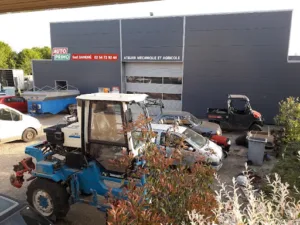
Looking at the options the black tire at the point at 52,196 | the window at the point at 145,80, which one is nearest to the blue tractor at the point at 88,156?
the black tire at the point at 52,196

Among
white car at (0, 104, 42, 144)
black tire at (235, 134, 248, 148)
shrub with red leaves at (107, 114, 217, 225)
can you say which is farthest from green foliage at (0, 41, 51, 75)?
shrub with red leaves at (107, 114, 217, 225)

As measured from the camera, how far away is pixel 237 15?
13109 mm

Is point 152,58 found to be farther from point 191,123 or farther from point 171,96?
point 191,123

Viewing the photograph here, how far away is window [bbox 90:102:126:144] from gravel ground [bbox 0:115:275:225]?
1.73 m

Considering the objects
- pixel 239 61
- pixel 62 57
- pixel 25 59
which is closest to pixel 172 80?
pixel 239 61

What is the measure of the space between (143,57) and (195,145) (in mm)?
9978

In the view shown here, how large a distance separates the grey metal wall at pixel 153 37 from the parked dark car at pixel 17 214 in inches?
508

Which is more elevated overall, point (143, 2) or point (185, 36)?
point (185, 36)

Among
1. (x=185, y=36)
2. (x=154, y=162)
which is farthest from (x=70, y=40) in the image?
(x=154, y=162)

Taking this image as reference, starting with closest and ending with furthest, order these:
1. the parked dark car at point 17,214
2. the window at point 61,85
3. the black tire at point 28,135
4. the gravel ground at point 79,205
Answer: the parked dark car at point 17,214 < the gravel ground at point 79,205 < the black tire at point 28,135 < the window at point 61,85

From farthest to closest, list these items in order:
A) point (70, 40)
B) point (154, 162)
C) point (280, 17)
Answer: point (70, 40) < point (280, 17) < point (154, 162)

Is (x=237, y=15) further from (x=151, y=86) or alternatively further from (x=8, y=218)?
(x=8, y=218)

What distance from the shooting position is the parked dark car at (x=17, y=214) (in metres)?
2.76

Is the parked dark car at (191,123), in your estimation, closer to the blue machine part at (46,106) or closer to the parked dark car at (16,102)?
the blue machine part at (46,106)
